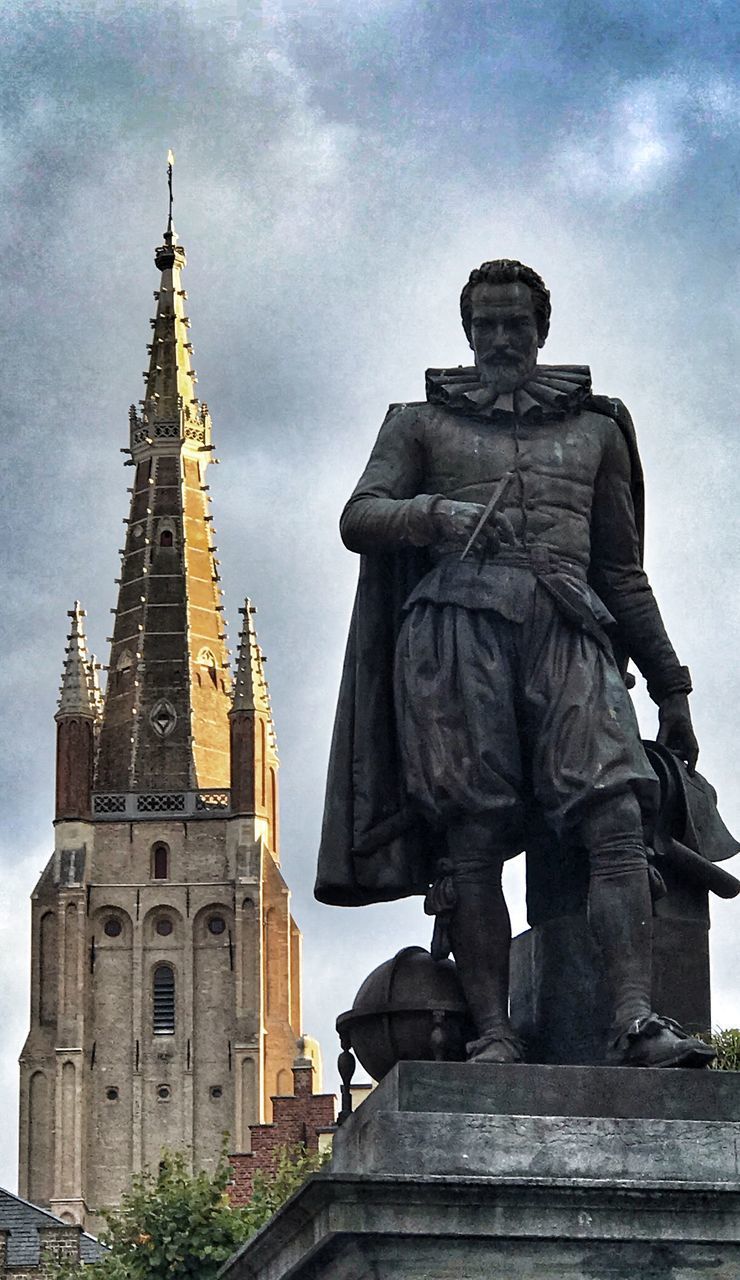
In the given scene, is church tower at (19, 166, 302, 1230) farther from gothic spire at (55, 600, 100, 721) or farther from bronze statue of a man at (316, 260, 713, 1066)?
bronze statue of a man at (316, 260, 713, 1066)

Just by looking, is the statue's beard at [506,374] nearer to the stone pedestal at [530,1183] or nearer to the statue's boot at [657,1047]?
the statue's boot at [657,1047]

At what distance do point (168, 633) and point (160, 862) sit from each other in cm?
1163

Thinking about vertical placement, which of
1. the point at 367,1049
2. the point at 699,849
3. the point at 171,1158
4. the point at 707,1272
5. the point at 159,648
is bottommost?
the point at 707,1272

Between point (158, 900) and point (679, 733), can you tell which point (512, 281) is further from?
point (158, 900)

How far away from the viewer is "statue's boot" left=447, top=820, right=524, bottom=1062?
29.1ft

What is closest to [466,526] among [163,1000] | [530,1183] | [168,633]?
[530,1183]

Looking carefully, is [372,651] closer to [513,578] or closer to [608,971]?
[513,578]

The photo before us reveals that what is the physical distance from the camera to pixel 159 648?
150 meters

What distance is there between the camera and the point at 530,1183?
25.8 feet

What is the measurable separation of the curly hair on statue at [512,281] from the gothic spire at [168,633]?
13889 cm

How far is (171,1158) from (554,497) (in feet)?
160

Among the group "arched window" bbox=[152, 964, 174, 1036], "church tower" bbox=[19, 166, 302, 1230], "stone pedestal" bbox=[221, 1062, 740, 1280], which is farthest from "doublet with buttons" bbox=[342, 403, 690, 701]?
"arched window" bbox=[152, 964, 174, 1036]

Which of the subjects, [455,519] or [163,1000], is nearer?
[455,519]

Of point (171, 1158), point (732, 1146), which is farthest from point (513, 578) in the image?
point (171, 1158)
